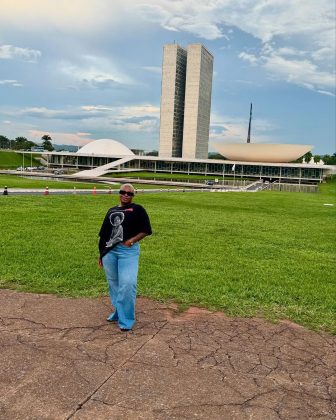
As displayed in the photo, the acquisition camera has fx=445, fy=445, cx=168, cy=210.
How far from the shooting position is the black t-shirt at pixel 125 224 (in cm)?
567

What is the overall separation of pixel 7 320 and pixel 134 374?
7.46 ft

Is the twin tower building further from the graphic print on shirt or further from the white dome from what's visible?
the graphic print on shirt

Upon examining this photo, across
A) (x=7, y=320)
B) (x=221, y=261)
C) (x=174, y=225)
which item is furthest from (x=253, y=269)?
(x=174, y=225)

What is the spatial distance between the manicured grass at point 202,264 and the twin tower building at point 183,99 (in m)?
118

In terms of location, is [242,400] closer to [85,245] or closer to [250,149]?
[85,245]

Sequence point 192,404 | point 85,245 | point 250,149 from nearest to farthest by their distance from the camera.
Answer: point 192,404 → point 85,245 → point 250,149

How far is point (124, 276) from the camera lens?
18.5ft

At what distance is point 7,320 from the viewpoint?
5910 mm

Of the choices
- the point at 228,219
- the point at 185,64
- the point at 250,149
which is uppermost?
the point at 185,64

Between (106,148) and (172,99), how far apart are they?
79.8ft

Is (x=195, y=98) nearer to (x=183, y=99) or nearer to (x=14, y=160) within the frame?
(x=183, y=99)

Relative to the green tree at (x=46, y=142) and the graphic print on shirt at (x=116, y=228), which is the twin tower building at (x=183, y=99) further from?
the graphic print on shirt at (x=116, y=228)

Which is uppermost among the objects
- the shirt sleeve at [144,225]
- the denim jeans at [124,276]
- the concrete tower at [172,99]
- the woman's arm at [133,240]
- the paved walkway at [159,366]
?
the concrete tower at [172,99]

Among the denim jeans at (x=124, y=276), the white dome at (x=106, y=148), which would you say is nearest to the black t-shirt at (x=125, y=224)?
the denim jeans at (x=124, y=276)
